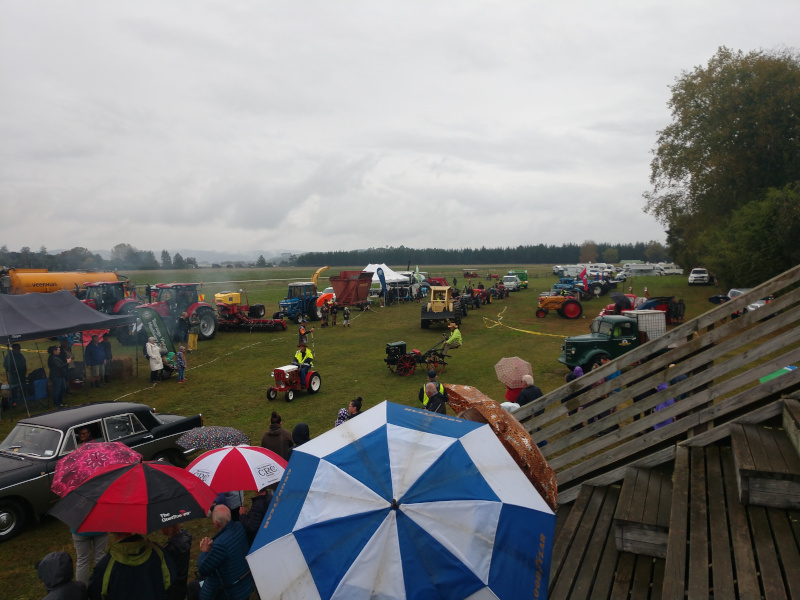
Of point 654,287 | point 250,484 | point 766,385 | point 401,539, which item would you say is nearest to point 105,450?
point 250,484

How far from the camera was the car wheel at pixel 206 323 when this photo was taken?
2172 centimetres

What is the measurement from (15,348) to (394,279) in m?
25.7

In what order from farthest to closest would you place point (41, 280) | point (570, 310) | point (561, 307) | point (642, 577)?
1. point (561, 307)
2. point (570, 310)
3. point (41, 280)
4. point (642, 577)

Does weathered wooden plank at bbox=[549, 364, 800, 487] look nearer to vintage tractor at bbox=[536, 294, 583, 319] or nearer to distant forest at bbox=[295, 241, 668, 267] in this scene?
vintage tractor at bbox=[536, 294, 583, 319]

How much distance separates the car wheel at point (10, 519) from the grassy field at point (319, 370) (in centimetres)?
13

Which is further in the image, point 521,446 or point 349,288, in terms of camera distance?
point 349,288

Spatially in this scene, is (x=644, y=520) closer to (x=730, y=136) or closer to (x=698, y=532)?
(x=698, y=532)

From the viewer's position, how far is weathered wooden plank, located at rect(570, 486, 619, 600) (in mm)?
3587

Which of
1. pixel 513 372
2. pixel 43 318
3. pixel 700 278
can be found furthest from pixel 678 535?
pixel 700 278

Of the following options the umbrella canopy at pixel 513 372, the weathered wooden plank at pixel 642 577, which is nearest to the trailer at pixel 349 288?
the umbrella canopy at pixel 513 372

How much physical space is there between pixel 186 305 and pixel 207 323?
146 centimetres

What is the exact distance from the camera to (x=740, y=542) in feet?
10.2

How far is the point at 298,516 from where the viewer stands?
2.93 meters

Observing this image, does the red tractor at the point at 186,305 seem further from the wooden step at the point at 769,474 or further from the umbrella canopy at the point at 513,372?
the wooden step at the point at 769,474
